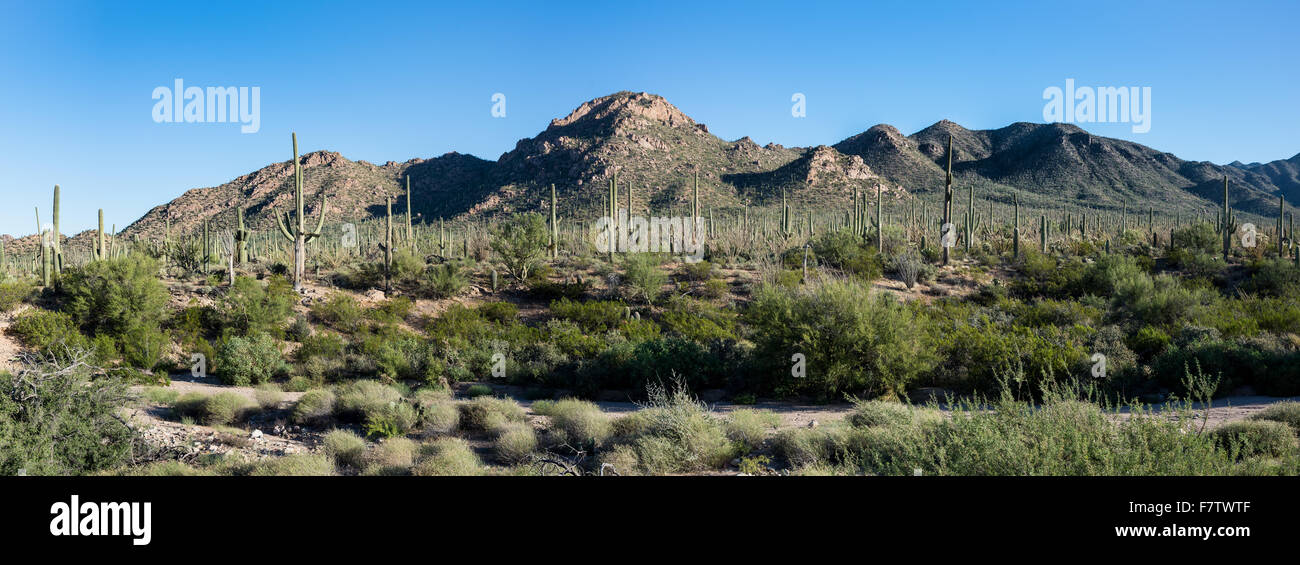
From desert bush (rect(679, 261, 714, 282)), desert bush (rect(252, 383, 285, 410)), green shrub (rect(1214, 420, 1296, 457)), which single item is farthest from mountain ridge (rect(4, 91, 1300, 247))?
green shrub (rect(1214, 420, 1296, 457))

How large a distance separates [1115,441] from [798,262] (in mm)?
21514

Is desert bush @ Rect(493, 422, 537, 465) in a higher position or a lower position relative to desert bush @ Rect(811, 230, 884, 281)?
lower

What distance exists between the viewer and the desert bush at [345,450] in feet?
26.1

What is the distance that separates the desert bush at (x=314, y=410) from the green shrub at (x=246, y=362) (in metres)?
4.95

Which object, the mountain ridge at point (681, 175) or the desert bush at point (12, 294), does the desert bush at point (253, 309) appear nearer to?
the desert bush at point (12, 294)

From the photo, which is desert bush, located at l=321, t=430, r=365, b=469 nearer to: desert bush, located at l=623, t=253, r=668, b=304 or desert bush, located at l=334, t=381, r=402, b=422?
desert bush, located at l=334, t=381, r=402, b=422

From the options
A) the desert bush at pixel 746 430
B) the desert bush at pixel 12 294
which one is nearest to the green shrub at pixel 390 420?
the desert bush at pixel 746 430

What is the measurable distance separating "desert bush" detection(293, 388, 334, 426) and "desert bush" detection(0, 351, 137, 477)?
3.01m

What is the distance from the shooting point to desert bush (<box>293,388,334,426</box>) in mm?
10820

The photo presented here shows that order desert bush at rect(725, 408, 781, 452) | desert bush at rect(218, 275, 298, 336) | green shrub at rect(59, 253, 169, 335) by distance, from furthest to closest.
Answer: desert bush at rect(218, 275, 298, 336)
green shrub at rect(59, 253, 169, 335)
desert bush at rect(725, 408, 781, 452)

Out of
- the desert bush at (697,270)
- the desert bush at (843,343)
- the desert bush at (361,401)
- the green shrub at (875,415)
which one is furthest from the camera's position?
the desert bush at (697,270)
